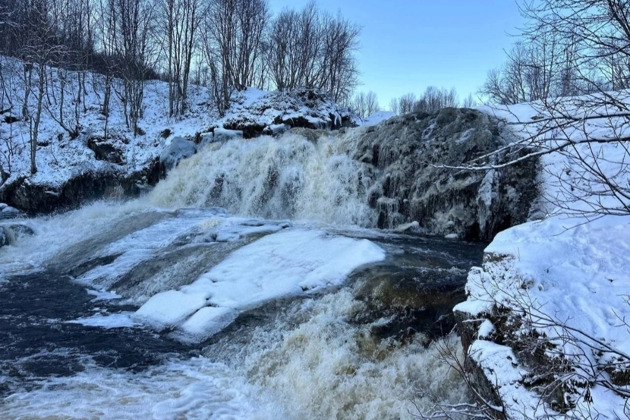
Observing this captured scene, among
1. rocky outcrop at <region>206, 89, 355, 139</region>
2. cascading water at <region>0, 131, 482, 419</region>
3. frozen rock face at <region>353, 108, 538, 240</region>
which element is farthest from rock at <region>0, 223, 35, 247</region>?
frozen rock face at <region>353, 108, 538, 240</region>

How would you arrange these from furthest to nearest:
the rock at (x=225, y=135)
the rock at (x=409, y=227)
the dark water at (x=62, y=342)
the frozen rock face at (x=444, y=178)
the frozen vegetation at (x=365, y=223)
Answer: the rock at (x=225, y=135), the rock at (x=409, y=227), the frozen rock face at (x=444, y=178), the dark water at (x=62, y=342), the frozen vegetation at (x=365, y=223)

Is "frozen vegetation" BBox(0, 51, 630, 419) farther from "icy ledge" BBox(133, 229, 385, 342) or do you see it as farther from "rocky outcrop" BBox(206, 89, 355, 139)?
"rocky outcrop" BBox(206, 89, 355, 139)

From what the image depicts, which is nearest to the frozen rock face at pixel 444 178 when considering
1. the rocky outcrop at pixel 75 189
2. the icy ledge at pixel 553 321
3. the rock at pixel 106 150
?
the icy ledge at pixel 553 321

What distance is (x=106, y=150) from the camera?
777 inches

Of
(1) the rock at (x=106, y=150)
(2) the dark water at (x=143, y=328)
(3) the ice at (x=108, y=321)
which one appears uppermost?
(1) the rock at (x=106, y=150)

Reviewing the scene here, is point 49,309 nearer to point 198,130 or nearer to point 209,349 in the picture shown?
point 209,349

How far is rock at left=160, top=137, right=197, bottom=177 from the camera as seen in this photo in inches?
687

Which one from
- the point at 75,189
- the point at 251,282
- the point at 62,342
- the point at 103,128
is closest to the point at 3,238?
the point at 75,189

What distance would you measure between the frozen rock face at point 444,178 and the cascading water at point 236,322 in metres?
0.72

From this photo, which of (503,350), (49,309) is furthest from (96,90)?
(503,350)

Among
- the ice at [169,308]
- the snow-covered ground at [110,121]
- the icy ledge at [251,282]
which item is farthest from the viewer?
the snow-covered ground at [110,121]

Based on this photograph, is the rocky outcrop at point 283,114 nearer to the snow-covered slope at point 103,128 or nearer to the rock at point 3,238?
the snow-covered slope at point 103,128

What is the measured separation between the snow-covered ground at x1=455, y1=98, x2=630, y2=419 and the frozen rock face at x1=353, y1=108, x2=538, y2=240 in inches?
185

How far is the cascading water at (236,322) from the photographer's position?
4.35 m
